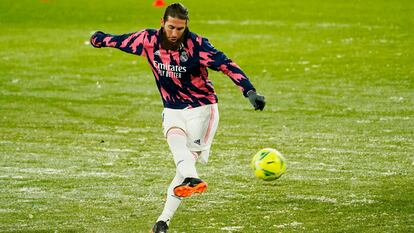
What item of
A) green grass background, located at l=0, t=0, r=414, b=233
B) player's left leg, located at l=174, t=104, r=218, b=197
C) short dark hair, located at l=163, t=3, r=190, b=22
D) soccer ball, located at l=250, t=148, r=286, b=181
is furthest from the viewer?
green grass background, located at l=0, t=0, r=414, b=233

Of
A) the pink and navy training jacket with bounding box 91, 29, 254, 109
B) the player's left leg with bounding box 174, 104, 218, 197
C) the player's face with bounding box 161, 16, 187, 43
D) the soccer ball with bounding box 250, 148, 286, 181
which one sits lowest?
the soccer ball with bounding box 250, 148, 286, 181

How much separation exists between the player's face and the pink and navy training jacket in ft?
0.34

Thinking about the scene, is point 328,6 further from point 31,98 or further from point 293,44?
point 31,98

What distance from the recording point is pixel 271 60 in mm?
20969

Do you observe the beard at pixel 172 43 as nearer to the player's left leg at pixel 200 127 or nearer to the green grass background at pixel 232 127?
the player's left leg at pixel 200 127

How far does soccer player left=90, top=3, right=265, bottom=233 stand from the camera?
8547 mm

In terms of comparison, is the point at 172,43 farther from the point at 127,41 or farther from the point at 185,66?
the point at 127,41

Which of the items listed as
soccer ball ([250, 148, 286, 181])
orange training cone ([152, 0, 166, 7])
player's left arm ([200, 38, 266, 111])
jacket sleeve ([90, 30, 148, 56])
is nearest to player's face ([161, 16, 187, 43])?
player's left arm ([200, 38, 266, 111])

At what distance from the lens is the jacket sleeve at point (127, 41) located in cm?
895

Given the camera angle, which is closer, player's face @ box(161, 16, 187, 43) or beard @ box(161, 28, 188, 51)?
player's face @ box(161, 16, 187, 43)

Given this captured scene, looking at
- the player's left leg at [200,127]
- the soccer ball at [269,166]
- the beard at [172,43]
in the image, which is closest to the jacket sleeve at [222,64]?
the beard at [172,43]

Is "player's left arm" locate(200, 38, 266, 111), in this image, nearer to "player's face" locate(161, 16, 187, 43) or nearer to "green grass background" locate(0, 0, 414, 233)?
"player's face" locate(161, 16, 187, 43)

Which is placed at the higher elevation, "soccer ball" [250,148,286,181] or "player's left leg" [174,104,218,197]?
"player's left leg" [174,104,218,197]

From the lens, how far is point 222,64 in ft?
28.1
